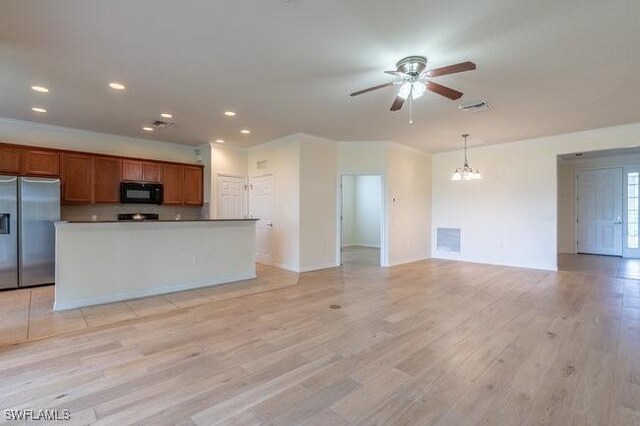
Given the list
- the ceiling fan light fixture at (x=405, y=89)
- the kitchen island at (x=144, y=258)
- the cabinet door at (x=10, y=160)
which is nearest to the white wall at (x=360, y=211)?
the kitchen island at (x=144, y=258)

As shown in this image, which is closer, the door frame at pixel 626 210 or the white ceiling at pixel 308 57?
the white ceiling at pixel 308 57

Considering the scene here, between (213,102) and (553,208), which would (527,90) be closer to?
(553,208)

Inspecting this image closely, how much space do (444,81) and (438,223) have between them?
5082 millimetres

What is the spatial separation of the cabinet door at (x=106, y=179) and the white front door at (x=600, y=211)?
11.6 meters

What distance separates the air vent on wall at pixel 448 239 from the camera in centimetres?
783

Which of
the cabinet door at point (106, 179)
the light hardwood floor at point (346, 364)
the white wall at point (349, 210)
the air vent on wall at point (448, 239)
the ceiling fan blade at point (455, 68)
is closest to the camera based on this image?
the light hardwood floor at point (346, 364)

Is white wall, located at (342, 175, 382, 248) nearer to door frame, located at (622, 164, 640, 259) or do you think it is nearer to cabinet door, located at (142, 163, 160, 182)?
cabinet door, located at (142, 163, 160, 182)

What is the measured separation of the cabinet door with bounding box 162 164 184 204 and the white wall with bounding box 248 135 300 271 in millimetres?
1867

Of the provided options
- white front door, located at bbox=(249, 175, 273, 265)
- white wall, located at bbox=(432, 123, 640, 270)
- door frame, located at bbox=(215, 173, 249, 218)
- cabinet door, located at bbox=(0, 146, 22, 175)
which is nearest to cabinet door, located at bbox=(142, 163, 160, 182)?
door frame, located at bbox=(215, 173, 249, 218)

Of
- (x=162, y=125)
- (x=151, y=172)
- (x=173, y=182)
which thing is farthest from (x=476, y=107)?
(x=151, y=172)

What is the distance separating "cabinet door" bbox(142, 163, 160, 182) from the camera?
6.46 m

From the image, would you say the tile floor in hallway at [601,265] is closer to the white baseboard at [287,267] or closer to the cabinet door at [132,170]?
the white baseboard at [287,267]

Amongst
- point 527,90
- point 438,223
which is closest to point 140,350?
point 527,90

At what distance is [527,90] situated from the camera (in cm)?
393
